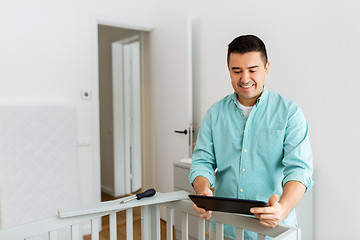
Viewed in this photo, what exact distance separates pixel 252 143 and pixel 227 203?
12.7 inches

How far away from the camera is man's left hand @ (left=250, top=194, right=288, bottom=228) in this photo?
1051 millimetres

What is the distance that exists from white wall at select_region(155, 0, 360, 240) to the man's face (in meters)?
1.20

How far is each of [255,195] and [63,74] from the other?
95.8 inches

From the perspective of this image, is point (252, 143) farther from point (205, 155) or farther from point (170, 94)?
point (170, 94)

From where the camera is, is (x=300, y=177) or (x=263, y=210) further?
(x=300, y=177)

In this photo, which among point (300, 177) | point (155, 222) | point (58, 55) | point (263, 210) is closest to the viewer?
point (263, 210)

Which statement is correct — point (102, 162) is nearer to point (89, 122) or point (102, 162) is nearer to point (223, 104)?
point (89, 122)

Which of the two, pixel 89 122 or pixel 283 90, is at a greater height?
pixel 283 90

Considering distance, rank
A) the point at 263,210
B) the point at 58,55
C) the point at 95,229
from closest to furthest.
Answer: the point at 263,210 < the point at 95,229 < the point at 58,55

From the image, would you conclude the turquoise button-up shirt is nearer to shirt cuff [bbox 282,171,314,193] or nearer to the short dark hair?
shirt cuff [bbox 282,171,314,193]

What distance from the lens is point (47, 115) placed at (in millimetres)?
3035

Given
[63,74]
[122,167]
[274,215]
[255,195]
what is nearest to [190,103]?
[63,74]

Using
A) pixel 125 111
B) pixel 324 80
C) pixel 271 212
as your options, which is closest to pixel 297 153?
pixel 271 212

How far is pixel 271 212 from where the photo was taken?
106 cm
